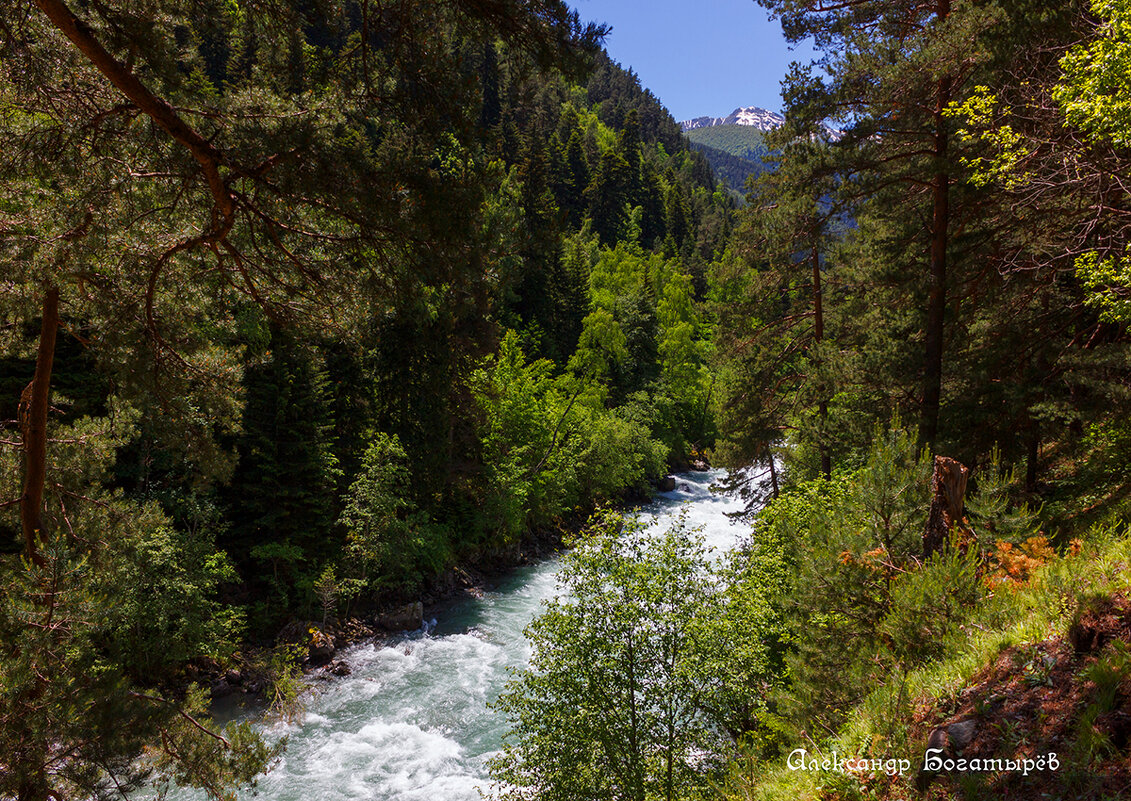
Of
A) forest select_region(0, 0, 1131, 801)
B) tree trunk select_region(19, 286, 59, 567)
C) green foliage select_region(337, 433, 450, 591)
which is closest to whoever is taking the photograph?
forest select_region(0, 0, 1131, 801)

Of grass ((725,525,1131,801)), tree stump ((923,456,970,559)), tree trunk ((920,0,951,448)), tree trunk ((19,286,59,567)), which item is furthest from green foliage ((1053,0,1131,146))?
tree trunk ((19,286,59,567))

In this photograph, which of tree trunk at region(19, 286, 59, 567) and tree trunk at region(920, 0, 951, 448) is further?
tree trunk at region(920, 0, 951, 448)

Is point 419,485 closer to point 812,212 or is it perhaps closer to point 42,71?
point 812,212

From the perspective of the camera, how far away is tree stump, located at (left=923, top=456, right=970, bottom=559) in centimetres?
544

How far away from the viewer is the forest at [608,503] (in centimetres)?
407

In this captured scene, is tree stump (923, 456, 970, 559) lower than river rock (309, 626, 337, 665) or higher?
higher

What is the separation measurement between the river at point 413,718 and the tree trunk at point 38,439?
6942 mm

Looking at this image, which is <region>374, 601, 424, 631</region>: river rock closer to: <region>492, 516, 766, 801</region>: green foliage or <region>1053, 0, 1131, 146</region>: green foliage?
<region>492, 516, 766, 801</region>: green foliage

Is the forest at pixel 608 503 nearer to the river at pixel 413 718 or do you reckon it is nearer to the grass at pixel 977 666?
the grass at pixel 977 666

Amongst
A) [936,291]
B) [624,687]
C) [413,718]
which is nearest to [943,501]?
[936,291]

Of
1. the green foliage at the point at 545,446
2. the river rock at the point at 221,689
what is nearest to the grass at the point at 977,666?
the river rock at the point at 221,689

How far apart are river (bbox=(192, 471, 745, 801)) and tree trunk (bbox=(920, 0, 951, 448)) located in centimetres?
401

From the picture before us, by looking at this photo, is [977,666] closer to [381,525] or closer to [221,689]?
[221,689]

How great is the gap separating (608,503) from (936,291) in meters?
5.95
